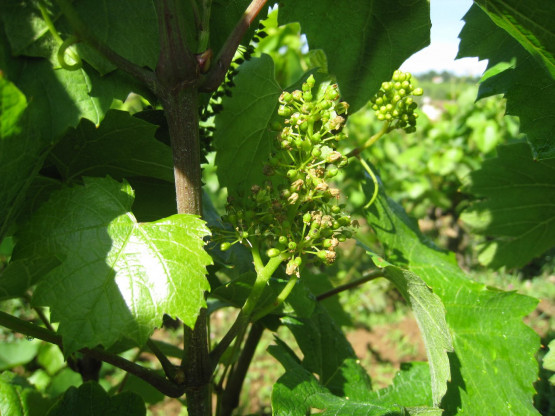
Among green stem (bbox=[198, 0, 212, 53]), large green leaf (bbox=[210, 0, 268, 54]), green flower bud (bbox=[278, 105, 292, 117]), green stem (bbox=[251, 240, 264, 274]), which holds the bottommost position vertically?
green stem (bbox=[251, 240, 264, 274])

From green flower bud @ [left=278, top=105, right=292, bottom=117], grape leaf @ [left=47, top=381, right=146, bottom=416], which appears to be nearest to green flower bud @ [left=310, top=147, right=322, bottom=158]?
green flower bud @ [left=278, top=105, right=292, bottom=117]

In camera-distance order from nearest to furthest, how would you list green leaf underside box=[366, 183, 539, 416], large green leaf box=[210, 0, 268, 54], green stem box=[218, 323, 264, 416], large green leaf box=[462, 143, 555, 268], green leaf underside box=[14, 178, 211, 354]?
green leaf underside box=[14, 178, 211, 354] < large green leaf box=[210, 0, 268, 54] < green leaf underside box=[366, 183, 539, 416] < green stem box=[218, 323, 264, 416] < large green leaf box=[462, 143, 555, 268]

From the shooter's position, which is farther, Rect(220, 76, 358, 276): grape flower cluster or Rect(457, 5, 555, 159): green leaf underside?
Rect(457, 5, 555, 159): green leaf underside

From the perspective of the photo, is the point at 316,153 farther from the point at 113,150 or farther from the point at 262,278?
the point at 113,150

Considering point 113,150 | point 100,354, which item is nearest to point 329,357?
point 100,354

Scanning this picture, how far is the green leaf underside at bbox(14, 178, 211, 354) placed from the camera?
855mm

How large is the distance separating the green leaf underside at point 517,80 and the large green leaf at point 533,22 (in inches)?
6.4

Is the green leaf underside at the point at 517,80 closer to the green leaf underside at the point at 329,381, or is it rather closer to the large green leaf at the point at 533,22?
the large green leaf at the point at 533,22

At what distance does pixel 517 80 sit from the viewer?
3.95 ft

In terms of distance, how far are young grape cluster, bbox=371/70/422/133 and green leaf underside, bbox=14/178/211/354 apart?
0.58 m

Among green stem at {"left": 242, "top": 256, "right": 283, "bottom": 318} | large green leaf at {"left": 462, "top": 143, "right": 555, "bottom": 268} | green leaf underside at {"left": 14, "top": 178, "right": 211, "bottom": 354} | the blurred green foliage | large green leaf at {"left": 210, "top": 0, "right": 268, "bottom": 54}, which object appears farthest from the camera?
the blurred green foliage

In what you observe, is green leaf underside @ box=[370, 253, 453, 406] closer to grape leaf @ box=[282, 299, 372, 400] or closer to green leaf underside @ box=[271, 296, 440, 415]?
green leaf underside @ box=[271, 296, 440, 415]

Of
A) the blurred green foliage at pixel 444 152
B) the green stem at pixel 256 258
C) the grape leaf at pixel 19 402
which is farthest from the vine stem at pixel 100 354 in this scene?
the blurred green foliage at pixel 444 152

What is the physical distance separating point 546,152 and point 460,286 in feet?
1.48
